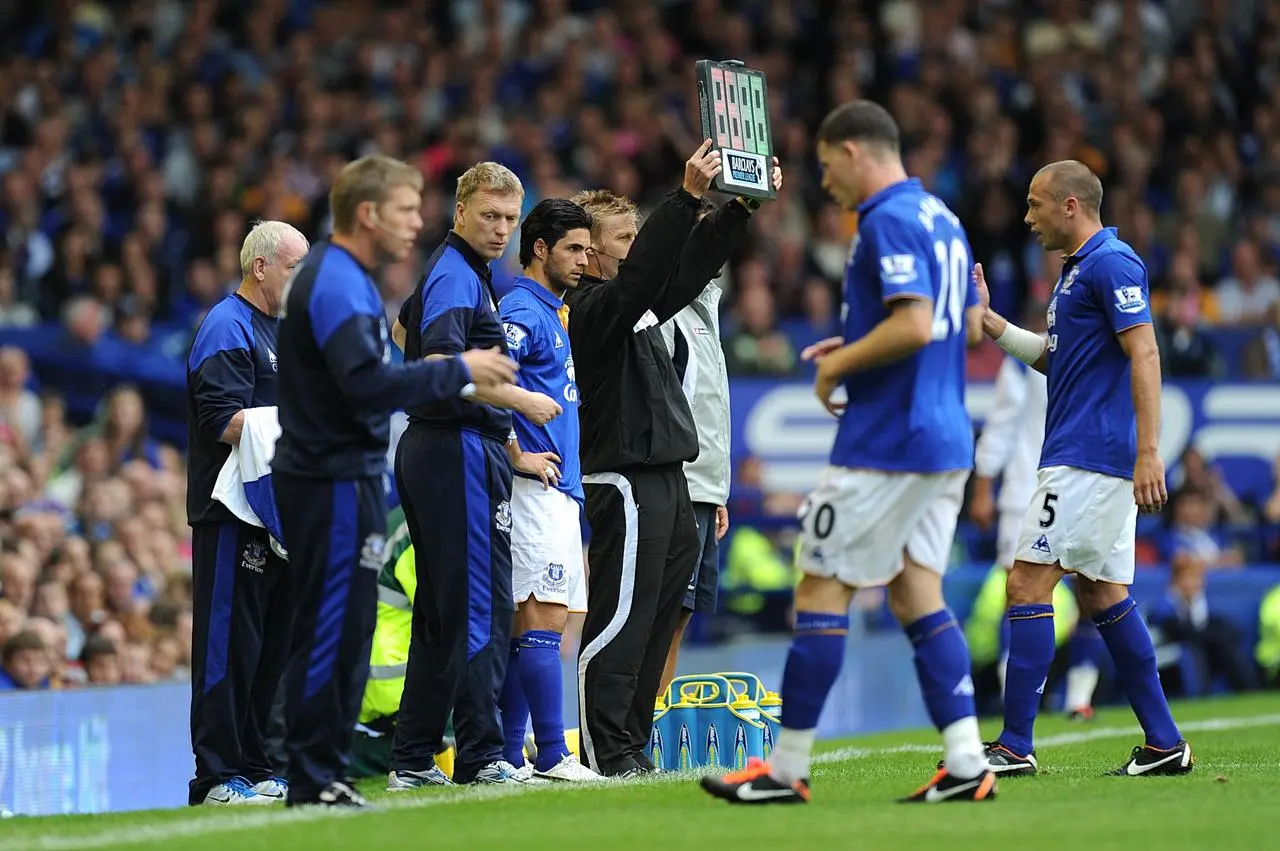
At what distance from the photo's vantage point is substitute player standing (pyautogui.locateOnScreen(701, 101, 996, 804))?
21.4 ft

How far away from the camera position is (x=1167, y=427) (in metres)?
16.4

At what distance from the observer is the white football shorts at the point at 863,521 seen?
6.54 m

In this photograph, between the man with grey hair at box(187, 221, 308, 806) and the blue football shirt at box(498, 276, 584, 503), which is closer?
the man with grey hair at box(187, 221, 308, 806)

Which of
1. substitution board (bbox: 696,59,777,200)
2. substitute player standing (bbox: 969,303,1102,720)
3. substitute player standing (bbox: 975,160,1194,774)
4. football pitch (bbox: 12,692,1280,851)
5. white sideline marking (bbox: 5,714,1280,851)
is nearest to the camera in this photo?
football pitch (bbox: 12,692,1280,851)

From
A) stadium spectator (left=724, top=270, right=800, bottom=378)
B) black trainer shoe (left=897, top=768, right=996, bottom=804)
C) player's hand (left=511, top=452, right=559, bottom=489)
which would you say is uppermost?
stadium spectator (left=724, top=270, right=800, bottom=378)

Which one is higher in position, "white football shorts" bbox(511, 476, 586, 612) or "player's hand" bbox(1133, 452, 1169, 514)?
"player's hand" bbox(1133, 452, 1169, 514)

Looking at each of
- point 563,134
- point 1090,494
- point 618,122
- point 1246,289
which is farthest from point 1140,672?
point 618,122

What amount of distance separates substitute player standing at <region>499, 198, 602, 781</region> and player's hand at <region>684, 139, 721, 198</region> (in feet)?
1.95

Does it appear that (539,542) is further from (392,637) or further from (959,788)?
(392,637)

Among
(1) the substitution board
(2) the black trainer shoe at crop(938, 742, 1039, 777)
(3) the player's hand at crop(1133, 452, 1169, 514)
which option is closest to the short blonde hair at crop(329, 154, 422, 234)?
(1) the substitution board

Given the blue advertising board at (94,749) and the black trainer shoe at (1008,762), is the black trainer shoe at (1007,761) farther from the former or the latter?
the blue advertising board at (94,749)

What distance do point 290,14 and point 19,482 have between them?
9575 mm

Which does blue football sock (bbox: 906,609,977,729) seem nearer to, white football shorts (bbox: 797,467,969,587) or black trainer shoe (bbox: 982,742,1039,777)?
white football shorts (bbox: 797,467,969,587)

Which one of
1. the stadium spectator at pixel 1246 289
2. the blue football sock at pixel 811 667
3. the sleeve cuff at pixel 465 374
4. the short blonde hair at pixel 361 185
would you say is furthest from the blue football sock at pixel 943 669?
the stadium spectator at pixel 1246 289
